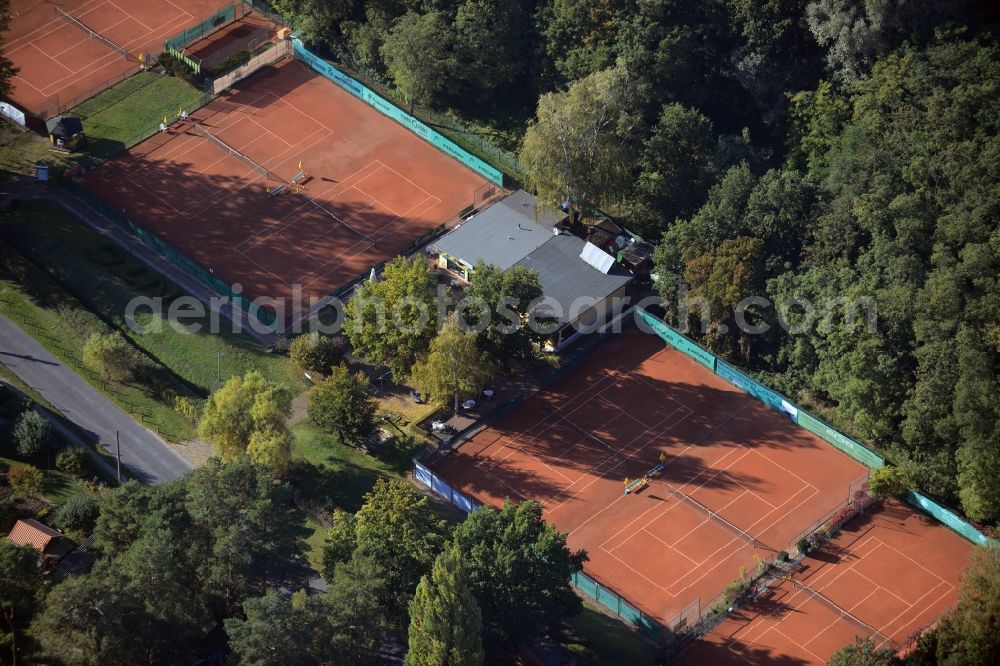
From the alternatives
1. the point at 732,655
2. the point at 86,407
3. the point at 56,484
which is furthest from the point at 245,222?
the point at 732,655

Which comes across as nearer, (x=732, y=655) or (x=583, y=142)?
(x=732, y=655)

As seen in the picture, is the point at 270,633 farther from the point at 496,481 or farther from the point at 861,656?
the point at 861,656

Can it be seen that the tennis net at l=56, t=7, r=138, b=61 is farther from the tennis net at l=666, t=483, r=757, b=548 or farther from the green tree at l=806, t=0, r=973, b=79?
the tennis net at l=666, t=483, r=757, b=548

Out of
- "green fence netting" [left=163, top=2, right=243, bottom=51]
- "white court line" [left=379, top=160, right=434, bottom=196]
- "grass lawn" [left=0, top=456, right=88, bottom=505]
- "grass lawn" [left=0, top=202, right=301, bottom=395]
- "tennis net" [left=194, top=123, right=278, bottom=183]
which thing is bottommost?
"grass lawn" [left=0, top=456, right=88, bottom=505]

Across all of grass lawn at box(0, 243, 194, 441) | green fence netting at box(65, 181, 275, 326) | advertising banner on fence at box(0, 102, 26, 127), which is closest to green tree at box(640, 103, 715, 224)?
green fence netting at box(65, 181, 275, 326)

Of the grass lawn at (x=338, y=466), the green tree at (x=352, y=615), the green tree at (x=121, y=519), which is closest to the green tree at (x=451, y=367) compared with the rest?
the grass lawn at (x=338, y=466)
